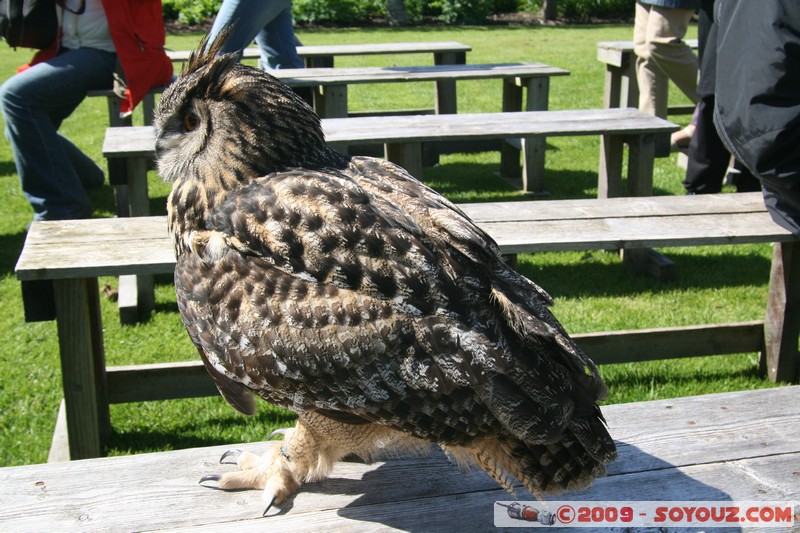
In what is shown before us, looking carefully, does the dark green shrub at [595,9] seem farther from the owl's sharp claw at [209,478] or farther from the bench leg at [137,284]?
the owl's sharp claw at [209,478]

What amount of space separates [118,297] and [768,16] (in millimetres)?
3903

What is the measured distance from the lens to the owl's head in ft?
7.42

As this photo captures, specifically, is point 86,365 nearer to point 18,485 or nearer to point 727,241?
point 18,485

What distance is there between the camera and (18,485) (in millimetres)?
2230

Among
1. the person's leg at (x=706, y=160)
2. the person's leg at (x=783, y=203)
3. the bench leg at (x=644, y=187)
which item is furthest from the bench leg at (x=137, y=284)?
the person's leg at (x=706, y=160)

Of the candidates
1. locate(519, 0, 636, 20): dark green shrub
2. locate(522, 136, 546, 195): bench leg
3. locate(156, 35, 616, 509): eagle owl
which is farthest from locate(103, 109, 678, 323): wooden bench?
locate(519, 0, 636, 20): dark green shrub

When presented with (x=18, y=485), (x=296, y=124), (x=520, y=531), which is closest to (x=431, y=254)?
(x=296, y=124)

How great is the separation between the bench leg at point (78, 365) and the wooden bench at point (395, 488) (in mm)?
983

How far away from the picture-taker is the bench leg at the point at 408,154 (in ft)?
17.3

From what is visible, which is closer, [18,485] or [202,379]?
[18,485]

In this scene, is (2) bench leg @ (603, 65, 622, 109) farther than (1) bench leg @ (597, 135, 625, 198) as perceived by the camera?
Yes

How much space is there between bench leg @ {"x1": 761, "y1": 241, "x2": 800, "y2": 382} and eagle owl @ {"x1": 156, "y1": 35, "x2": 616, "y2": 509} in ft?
7.61

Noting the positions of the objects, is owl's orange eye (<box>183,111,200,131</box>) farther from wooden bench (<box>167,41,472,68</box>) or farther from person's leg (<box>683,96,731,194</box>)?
wooden bench (<box>167,41,472,68</box>)

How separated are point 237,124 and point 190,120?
230 mm
